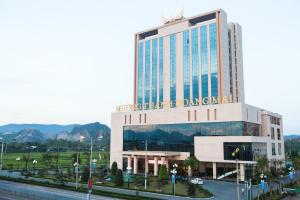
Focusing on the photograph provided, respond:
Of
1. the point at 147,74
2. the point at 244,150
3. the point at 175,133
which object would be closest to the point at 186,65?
the point at 147,74

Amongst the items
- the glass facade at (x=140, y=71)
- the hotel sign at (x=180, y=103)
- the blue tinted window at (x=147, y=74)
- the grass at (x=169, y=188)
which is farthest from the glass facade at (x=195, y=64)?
the grass at (x=169, y=188)

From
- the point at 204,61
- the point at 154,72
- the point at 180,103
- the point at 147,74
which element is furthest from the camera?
the point at 147,74

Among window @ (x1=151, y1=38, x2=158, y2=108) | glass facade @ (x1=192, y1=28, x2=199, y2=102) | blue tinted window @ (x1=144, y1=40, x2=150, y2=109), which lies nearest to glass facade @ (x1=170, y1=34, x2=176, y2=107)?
window @ (x1=151, y1=38, x2=158, y2=108)

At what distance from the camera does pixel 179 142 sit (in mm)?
73750

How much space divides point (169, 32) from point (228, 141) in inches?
1698

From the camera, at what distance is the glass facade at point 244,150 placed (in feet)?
203

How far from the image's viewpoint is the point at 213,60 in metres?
81.6

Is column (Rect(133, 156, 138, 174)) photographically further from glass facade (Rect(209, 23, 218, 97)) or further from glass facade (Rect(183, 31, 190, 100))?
glass facade (Rect(209, 23, 218, 97))

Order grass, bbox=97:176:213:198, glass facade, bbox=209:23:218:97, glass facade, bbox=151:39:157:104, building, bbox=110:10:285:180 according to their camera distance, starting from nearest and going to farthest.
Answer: grass, bbox=97:176:213:198 < building, bbox=110:10:285:180 < glass facade, bbox=209:23:218:97 < glass facade, bbox=151:39:157:104

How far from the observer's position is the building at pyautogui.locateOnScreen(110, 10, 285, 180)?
66375 mm

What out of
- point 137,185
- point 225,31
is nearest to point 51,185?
point 137,185

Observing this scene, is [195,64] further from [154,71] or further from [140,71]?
[140,71]

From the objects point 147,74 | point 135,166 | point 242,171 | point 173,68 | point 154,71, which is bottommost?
point 135,166

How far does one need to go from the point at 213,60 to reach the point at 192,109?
60.0ft
